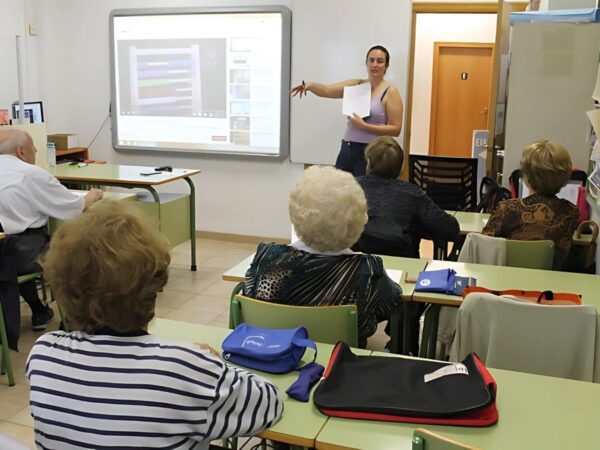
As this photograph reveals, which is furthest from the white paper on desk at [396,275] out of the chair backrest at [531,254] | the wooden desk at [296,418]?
the wooden desk at [296,418]

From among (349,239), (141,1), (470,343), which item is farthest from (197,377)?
(141,1)

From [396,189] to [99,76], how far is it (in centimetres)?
453

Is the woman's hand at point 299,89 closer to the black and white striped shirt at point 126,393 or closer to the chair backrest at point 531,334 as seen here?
the chair backrest at point 531,334

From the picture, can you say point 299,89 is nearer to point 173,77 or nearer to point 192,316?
point 173,77

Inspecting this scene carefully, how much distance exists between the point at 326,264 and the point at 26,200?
2295 mm

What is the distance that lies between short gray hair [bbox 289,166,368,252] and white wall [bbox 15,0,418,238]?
3.79 m

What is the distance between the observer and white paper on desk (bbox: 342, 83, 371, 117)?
500cm

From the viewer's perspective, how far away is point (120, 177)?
4973 millimetres

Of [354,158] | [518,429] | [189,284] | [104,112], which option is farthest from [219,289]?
[518,429]

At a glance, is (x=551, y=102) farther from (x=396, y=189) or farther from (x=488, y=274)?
(x=488, y=274)

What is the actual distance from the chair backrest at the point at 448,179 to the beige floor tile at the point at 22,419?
3.04 m

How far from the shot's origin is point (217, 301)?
466 cm

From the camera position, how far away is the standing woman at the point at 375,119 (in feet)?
16.2

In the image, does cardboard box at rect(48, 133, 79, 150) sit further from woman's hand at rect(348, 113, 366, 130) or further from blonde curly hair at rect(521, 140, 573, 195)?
blonde curly hair at rect(521, 140, 573, 195)
